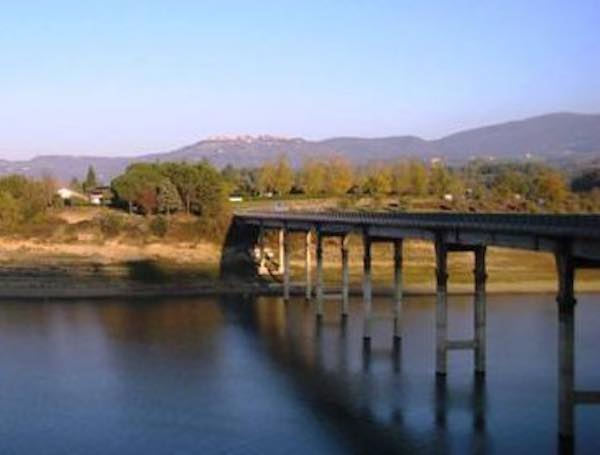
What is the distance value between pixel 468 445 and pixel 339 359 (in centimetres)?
2177

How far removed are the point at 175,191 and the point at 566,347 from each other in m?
107

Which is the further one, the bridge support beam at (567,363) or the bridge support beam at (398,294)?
the bridge support beam at (398,294)

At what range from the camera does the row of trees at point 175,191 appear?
13875cm

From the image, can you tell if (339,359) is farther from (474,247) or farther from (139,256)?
(139,256)

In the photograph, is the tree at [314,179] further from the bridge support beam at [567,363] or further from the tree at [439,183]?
the bridge support beam at [567,363]

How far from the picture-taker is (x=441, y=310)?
184ft

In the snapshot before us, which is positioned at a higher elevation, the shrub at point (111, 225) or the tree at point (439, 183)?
the tree at point (439, 183)

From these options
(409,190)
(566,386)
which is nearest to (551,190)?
(409,190)

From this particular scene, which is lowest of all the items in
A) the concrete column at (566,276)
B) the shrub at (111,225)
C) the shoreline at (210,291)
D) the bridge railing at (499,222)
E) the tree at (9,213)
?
the shoreline at (210,291)

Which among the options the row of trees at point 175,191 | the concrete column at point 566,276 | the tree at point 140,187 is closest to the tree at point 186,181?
the row of trees at point 175,191

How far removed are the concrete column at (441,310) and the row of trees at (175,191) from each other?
79.8 m

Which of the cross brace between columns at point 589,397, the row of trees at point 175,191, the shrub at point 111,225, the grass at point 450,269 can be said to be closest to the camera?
the cross brace between columns at point 589,397

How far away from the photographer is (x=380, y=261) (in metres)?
118

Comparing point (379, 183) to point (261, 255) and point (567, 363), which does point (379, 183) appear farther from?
point (567, 363)
